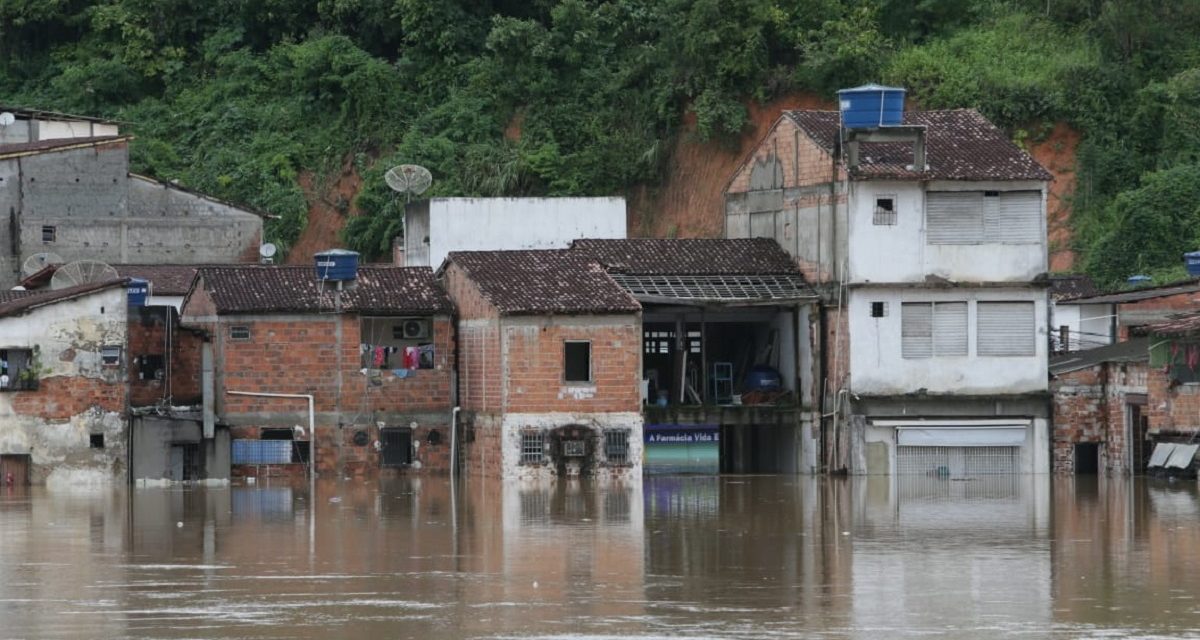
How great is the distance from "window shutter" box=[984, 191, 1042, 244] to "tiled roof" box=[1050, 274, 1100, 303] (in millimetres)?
6514

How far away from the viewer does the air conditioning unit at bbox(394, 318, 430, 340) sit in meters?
51.1

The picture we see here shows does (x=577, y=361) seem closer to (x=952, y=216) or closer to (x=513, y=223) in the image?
(x=952, y=216)

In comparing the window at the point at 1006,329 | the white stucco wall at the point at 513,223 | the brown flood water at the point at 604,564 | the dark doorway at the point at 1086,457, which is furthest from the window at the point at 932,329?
the white stucco wall at the point at 513,223

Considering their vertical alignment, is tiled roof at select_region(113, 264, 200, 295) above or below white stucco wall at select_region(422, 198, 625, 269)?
below

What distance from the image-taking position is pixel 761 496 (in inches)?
1695

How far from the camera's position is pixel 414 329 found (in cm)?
5112

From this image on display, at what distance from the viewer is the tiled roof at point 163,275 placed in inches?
2365

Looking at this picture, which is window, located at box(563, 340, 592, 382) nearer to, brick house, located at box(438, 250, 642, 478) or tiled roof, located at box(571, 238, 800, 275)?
brick house, located at box(438, 250, 642, 478)

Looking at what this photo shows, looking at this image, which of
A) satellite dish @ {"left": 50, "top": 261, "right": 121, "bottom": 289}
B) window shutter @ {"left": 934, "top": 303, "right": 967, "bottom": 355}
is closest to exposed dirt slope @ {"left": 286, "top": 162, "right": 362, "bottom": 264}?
satellite dish @ {"left": 50, "top": 261, "right": 121, "bottom": 289}

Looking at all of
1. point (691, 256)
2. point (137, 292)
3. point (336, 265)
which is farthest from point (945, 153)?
point (137, 292)

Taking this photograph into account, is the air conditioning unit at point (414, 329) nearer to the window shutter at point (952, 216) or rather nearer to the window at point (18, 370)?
the window at point (18, 370)

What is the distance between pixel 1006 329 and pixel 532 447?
34.1 feet

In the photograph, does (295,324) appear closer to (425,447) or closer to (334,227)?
(425,447)

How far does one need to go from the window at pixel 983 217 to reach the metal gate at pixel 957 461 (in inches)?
172
